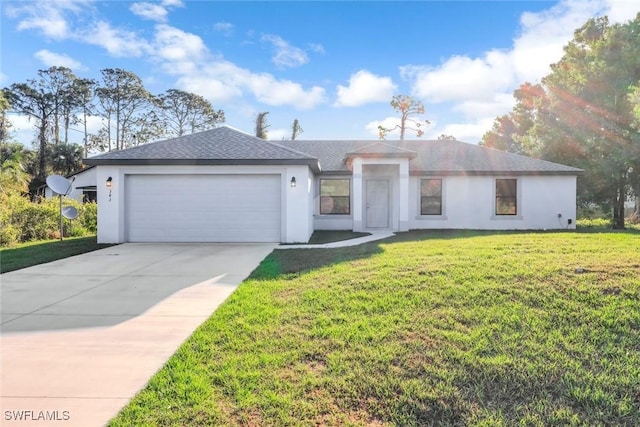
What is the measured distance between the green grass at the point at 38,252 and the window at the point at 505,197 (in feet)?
50.0

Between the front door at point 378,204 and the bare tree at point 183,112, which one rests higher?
the bare tree at point 183,112

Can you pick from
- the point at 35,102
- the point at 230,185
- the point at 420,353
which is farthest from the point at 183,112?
the point at 420,353

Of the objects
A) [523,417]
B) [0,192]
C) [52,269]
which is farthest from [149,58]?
[523,417]

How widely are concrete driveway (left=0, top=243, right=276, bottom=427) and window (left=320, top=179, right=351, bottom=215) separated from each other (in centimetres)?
773

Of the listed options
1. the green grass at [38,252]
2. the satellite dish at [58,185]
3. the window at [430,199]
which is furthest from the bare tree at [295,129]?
the green grass at [38,252]

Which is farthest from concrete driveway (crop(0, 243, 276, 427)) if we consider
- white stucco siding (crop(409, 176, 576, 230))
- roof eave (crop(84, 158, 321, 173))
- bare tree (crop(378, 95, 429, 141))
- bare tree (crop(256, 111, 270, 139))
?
bare tree (crop(378, 95, 429, 141))

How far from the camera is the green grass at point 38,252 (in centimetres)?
846

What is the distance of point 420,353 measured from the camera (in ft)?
11.8

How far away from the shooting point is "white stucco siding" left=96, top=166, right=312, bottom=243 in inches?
459

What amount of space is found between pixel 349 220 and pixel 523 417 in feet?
42.8

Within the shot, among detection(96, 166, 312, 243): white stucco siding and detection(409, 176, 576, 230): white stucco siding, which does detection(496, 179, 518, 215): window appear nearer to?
detection(409, 176, 576, 230): white stucco siding

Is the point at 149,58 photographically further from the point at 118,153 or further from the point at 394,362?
the point at 394,362

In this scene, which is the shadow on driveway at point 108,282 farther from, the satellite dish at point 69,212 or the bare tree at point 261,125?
the bare tree at point 261,125

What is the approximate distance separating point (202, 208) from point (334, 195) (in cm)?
608
